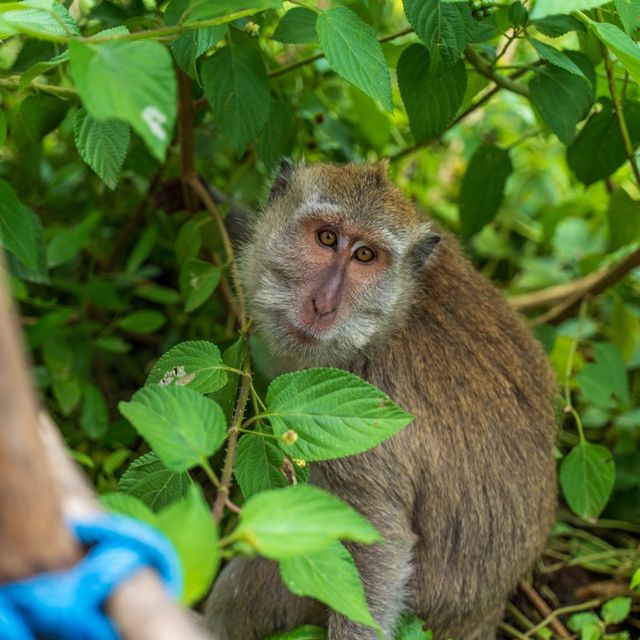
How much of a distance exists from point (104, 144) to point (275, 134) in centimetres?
173

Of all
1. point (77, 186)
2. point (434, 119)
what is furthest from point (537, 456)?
point (77, 186)

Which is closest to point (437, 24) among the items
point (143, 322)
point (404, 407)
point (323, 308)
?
point (323, 308)

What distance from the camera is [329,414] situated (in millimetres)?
2816

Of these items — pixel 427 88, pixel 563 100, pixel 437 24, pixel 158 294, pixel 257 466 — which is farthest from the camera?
pixel 158 294

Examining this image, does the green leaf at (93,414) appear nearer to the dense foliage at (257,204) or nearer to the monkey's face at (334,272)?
the dense foliage at (257,204)

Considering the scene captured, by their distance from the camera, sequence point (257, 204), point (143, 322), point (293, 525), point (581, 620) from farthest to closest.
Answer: point (143, 322), point (257, 204), point (581, 620), point (293, 525)

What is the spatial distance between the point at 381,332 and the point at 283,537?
2476 mm

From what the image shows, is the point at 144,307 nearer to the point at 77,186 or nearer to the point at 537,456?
the point at 77,186

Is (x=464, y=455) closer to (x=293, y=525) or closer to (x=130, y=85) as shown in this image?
(x=293, y=525)

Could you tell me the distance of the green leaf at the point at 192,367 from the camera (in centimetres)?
333

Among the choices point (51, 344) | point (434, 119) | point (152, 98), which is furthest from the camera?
point (51, 344)

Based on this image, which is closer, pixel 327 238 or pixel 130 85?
pixel 130 85

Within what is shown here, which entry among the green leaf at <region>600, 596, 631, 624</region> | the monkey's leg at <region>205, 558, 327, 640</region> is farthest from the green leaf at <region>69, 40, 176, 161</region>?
the green leaf at <region>600, 596, 631, 624</region>

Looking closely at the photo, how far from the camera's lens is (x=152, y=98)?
7.48ft
